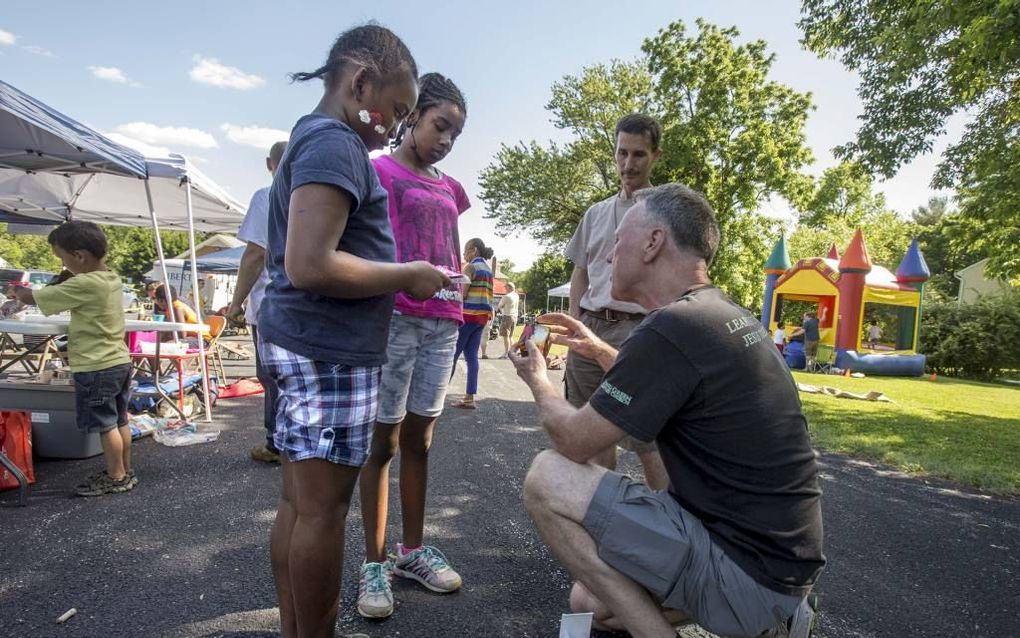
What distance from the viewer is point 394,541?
2807 millimetres

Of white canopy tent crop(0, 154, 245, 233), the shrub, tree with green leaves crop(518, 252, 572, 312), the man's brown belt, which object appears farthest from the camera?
tree with green leaves crop(518, 252, 572, 312)

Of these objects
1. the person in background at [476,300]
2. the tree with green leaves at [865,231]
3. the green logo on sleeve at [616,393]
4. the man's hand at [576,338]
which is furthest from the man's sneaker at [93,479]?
the tree with green leaves at [865,231]

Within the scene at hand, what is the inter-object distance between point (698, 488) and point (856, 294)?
17450mm

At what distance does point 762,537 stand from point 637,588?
39 centimetres

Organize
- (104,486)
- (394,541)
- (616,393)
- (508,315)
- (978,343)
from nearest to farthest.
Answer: (616,393) → (394,541) → (104,486) → (508,315) → (978,343)

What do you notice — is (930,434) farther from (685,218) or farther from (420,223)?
(420,223)

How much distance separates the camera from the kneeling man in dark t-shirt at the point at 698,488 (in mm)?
1586

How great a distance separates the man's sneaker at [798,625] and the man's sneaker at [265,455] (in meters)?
3.43

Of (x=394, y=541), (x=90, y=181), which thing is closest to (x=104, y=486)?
(x=394, y=541)

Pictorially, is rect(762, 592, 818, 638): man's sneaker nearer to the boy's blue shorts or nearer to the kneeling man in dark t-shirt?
the kneeling man in dark t-shirt

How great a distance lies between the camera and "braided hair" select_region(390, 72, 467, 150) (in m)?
2.25

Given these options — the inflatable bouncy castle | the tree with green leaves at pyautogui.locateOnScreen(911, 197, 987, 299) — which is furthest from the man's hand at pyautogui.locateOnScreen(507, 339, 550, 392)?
the inflatable bouncy castle

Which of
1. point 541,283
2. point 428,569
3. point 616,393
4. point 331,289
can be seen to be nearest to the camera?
point 331,289

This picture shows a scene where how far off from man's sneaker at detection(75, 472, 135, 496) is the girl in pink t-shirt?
6.67 ft
